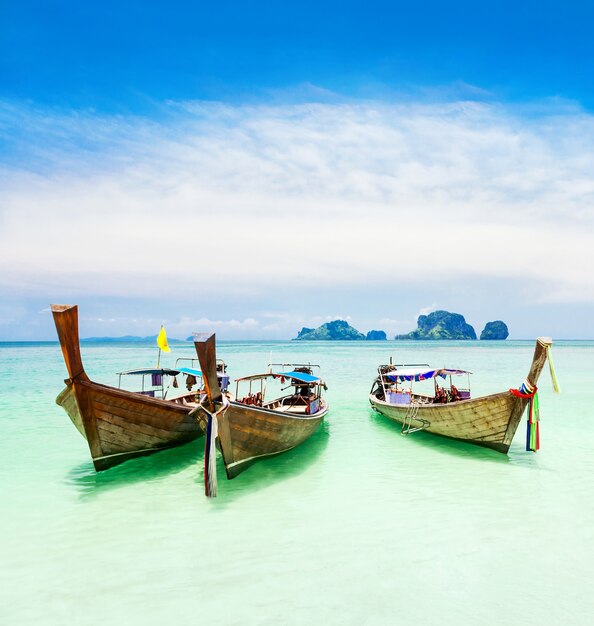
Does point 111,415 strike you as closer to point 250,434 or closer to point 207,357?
point 250,434

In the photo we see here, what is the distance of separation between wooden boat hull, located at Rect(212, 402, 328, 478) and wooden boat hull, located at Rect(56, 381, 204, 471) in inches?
95.5

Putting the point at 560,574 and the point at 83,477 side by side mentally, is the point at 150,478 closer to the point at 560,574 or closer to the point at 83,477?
the point at 83,477

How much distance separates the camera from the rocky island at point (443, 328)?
18025cm

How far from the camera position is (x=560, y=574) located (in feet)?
20.0

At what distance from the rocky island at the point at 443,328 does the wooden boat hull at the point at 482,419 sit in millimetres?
175861

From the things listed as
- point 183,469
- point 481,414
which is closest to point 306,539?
point 183,469

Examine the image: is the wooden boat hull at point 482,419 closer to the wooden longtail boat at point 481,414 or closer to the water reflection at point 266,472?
the wooden longtail boat at point 481,414

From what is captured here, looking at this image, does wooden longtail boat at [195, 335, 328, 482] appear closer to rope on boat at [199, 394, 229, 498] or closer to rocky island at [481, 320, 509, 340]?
rope on boat at [199, 394, 229, 498]

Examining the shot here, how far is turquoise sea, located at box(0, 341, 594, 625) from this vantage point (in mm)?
5453

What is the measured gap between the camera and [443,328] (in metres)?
182

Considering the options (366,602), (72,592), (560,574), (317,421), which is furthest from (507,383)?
(72,592)

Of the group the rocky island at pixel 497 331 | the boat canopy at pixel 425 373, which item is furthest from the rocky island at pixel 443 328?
the boat canopy at pixel 425 373

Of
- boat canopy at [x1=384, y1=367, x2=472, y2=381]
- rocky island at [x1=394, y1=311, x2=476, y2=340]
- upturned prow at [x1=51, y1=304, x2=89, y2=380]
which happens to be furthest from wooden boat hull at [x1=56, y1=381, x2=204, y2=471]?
rocky island at [x1=394, y1=311, x2=476, y2=340]

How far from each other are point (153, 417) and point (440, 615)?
7.58 metres
